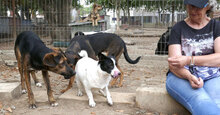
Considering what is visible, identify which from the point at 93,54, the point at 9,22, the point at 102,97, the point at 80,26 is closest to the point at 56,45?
the point at 80,26

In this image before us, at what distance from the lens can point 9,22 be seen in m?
8.60

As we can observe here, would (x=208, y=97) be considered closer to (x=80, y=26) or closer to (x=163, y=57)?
(x=163, y=57)

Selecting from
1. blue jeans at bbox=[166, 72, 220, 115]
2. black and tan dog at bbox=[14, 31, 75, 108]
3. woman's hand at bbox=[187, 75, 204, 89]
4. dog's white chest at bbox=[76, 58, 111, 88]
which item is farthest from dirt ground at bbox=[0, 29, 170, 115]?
Result: woman's hand at bbox=[187, 75, 204, 89]

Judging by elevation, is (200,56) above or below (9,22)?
below

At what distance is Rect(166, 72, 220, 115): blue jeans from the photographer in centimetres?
230

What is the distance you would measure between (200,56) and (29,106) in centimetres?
282

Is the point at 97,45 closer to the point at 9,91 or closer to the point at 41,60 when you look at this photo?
the point at 41,60

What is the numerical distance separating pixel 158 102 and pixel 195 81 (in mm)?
1005

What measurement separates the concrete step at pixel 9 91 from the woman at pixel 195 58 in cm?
284

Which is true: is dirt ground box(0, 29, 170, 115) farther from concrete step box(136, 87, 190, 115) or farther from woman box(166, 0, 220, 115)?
woman box(166, 0, 220, 115)

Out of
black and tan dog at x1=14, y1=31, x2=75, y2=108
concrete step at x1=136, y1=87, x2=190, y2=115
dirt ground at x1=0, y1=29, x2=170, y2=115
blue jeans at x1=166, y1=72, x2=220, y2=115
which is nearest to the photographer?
blue jeans at x1=166, y1=72, x2=220, y2=115

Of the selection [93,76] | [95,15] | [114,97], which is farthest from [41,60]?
[95,15]

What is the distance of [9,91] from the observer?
12.6 feet

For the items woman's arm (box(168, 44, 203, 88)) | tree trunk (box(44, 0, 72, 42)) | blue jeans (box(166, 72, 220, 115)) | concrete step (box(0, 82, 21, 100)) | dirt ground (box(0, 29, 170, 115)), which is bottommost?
dirt ground (box(0, 29, 170, 115))
